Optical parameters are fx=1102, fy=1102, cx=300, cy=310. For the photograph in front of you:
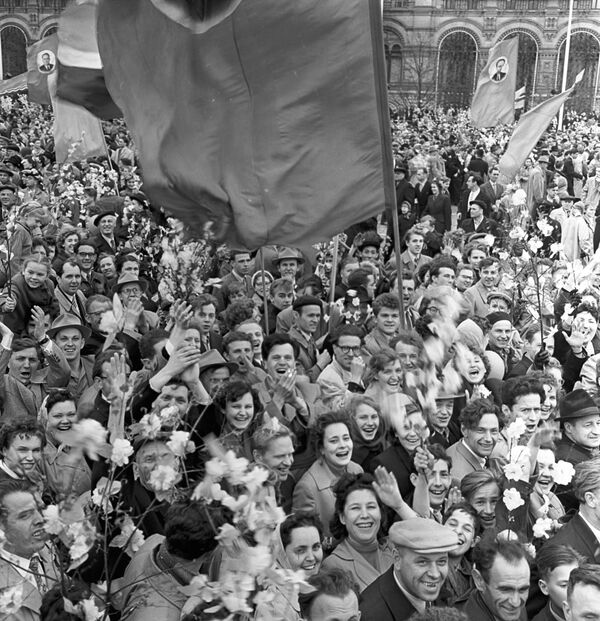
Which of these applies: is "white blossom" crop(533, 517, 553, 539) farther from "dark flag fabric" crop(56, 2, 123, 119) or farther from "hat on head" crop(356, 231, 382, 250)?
"hat on head" crop(356, 231, 382, 250)

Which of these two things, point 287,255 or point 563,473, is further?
point 287,255

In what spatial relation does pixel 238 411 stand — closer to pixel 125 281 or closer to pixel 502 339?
pixel 502 339

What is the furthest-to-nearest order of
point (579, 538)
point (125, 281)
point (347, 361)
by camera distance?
point (125, 281)
point (347, 361)
point (579, 538)

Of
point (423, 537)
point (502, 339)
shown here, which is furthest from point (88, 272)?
point (423, 537)

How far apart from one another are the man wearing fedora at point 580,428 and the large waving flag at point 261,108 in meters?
1.76

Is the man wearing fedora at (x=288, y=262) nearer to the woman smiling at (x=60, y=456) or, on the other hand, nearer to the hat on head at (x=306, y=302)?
the hat on head at (x=306, y=302)

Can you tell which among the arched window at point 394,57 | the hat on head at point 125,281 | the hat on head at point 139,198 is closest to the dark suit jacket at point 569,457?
the hat on head at point 125,281

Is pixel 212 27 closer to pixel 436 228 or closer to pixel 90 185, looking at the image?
pixel 90 185

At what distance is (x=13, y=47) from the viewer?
56844 millimetres

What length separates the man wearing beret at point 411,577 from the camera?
429 cm

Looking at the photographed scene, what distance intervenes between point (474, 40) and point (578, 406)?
5189 cm

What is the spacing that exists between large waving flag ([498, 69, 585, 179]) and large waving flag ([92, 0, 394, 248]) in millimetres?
9575

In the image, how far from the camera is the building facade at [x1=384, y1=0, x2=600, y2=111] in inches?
2151

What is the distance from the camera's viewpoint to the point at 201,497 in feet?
11.0
